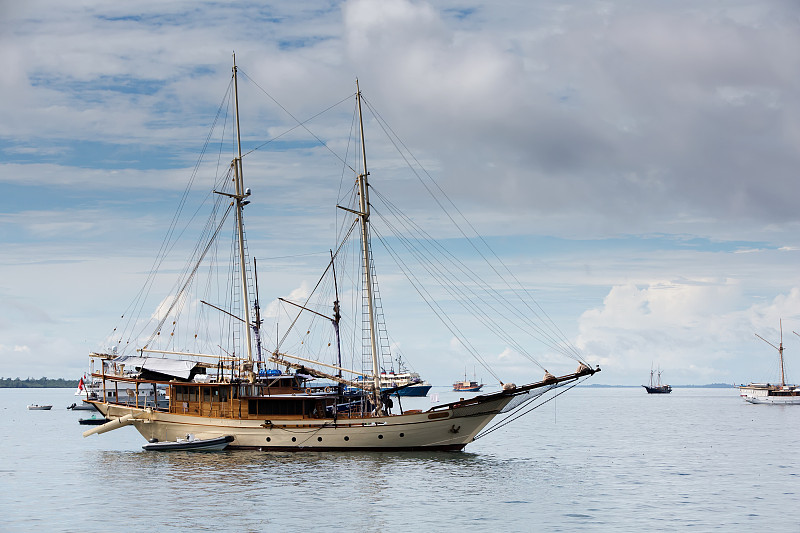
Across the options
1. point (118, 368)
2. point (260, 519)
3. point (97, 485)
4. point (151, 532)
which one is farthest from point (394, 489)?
point (118, 368)

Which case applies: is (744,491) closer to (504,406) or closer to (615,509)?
(615,509)

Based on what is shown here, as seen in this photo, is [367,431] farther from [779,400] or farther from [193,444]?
[779,400]

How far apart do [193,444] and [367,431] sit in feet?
37.7

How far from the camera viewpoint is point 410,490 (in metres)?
41.3

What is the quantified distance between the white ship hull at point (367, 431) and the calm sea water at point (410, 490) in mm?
794

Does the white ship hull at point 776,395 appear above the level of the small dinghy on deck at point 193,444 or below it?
below

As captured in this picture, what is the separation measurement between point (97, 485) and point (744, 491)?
32393 mm

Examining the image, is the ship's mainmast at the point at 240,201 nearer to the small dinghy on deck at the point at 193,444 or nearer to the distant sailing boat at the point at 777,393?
the small dinghy on deck at the point at 193,444

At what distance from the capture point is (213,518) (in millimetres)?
→ 34625

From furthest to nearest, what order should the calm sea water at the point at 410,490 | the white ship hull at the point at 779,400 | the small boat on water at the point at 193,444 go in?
the white ship hull at the point at 779,400 < the small boat on water at the point at 193,444 < the calm sea water at the point at 410,490

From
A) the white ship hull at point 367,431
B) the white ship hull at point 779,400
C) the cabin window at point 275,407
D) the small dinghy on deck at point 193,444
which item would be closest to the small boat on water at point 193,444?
the small dinghy on deck at point 193,444

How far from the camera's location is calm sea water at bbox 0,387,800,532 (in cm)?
3441

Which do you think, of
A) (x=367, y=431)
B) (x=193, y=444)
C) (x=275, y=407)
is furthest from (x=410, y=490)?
(x=193, y=444)

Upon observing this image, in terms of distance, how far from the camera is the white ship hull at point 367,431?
5400 cm
